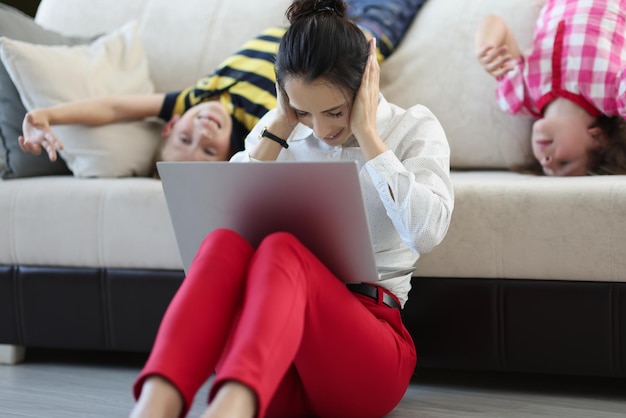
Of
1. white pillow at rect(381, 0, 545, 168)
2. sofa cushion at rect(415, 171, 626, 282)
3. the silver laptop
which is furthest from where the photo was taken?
white pillow at rect(381, 0, 545, 168)

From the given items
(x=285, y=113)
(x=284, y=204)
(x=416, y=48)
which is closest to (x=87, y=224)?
(x=285, y=113)

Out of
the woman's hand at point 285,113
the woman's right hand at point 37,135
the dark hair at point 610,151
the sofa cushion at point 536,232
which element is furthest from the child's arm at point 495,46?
the woman's right hand at point 37,135

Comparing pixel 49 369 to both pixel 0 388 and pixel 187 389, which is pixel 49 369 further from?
pixel 187 389

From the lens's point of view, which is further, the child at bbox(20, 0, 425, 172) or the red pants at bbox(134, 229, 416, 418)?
the child at bbox(20, 0, 425, 172)

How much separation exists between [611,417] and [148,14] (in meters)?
1.91

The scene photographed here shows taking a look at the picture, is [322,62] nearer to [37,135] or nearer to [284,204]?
[284,204]

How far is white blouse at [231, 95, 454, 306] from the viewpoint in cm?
143

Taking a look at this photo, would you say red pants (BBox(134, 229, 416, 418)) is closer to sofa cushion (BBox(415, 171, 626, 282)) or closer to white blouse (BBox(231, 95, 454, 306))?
white blouse (BBox(231, 95, 454, 306))

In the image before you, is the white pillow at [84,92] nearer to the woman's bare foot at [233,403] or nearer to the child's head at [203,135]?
the child's head at [203,135]

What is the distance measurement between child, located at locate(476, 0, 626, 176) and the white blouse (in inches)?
22.5

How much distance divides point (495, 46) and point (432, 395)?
0.90 metres

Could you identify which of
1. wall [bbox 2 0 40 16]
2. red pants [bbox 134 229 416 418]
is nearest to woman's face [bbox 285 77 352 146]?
red pants [bbox 134 229 416 418]

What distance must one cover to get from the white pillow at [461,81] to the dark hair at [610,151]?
198mm

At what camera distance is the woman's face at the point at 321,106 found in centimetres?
144
